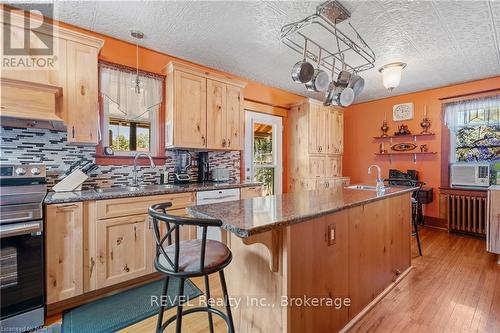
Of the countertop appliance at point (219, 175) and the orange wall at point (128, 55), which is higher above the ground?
the orange wall at point (128, 55)

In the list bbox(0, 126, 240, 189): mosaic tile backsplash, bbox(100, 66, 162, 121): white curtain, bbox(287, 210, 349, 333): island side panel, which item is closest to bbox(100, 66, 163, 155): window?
bbox(100, 66, 162, 121): white curtain

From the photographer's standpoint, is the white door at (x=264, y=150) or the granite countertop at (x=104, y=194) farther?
the white door at (x=264, y=150)

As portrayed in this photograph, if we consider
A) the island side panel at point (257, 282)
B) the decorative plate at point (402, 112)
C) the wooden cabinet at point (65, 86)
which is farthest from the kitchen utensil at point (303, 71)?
the decorative plate at point (402, 112)

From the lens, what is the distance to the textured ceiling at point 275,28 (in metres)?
2.08

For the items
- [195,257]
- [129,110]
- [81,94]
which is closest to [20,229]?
[81,94]

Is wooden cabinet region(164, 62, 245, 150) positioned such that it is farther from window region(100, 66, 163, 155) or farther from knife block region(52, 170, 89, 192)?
knife block region(52, 170, 89, 192)

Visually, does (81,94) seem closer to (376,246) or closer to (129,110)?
(129,110)

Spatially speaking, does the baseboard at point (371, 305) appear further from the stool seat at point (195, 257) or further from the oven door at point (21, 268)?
the oven door at point (21, 268)

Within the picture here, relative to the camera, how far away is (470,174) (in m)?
3.84

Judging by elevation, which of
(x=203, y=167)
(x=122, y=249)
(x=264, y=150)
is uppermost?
(x=264, y=150)

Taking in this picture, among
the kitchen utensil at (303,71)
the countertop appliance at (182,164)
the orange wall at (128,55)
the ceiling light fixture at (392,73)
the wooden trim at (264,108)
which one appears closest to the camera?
Result: the kitchen utensil at (303,71)

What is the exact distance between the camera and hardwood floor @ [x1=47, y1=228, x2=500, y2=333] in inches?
69.2

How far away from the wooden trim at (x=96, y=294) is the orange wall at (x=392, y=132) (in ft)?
14.9

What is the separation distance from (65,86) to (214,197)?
5.77 feet
